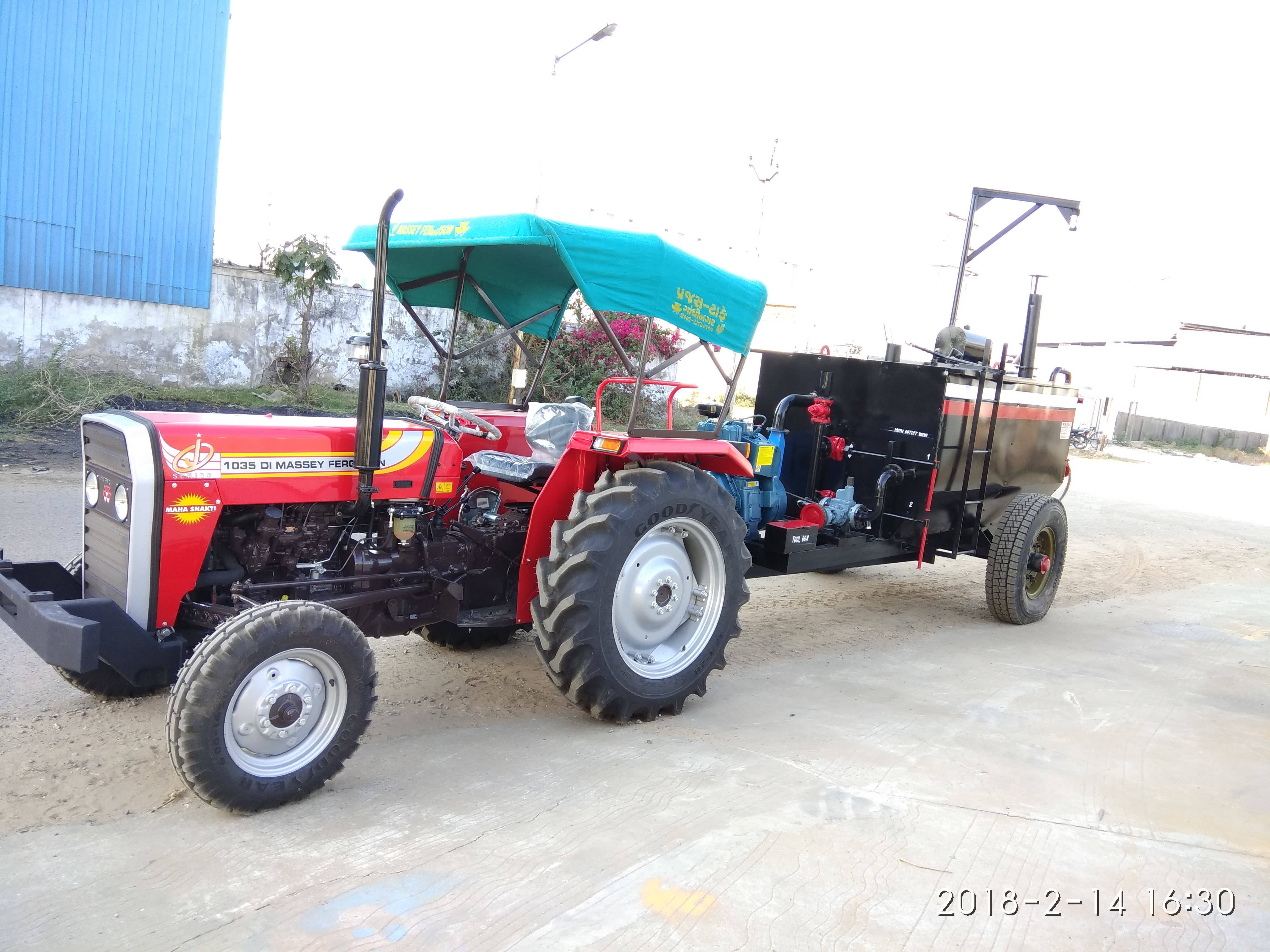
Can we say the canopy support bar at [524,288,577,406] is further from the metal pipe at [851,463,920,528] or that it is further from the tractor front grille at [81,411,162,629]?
the metal pipe at [851,463,920,528]

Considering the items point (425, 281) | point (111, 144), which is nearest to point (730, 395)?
point (425, 281)

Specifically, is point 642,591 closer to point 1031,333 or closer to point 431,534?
point 431,534

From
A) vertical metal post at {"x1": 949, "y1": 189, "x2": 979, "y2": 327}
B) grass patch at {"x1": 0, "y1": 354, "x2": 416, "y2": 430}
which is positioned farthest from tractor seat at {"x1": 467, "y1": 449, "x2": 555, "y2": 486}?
grass patch at {"x1": 0, "y1": 354, "x2": 416, "y2": 430}

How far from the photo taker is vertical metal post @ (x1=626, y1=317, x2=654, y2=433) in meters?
4.19

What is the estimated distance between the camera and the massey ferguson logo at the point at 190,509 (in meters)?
3.47

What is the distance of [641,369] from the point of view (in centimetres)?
427

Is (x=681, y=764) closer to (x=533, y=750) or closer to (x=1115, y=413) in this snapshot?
(x=533, y=750)

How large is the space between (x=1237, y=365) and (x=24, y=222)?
1298 inches

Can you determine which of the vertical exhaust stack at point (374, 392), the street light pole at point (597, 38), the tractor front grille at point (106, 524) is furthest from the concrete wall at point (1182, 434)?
the tractor front grille at point (106, 524)

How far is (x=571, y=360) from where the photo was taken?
1578 cm

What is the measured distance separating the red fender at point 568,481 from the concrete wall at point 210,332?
310 inches

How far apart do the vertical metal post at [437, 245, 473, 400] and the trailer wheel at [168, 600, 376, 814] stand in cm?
203

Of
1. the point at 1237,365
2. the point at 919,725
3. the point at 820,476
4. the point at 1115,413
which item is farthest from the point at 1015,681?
the point at 1237,365

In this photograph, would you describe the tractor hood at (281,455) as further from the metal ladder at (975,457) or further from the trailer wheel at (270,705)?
the metal ladder at (975,457)
